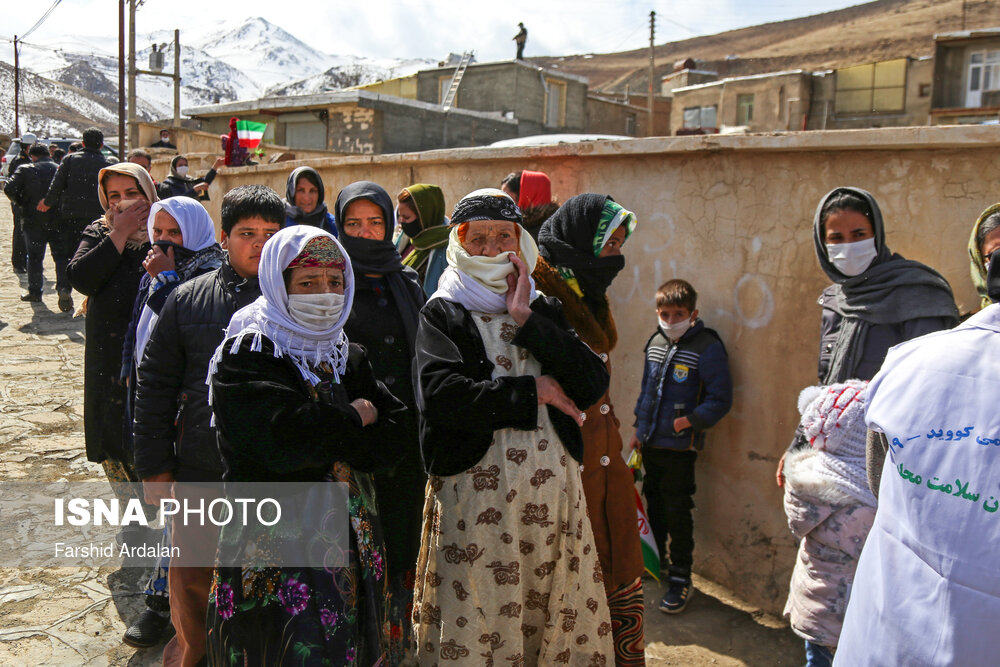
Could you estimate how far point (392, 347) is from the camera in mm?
2781

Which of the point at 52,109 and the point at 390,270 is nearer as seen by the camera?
the point at 390,270

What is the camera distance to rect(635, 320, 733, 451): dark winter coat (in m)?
3.61

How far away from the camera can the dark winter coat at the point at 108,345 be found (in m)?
3.46

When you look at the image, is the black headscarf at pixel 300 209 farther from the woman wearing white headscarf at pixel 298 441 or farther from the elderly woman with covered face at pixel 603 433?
the woman wearing white headscarf at pixel 298 441

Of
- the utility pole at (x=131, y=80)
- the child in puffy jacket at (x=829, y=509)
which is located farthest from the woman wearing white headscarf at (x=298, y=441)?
the utility pole at (x=131, y=80)

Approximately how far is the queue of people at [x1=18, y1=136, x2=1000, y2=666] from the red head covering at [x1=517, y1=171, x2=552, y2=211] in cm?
148

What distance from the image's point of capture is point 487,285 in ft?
7.77

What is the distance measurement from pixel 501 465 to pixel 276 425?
0.68m

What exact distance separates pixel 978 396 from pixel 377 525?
1548 millimetres

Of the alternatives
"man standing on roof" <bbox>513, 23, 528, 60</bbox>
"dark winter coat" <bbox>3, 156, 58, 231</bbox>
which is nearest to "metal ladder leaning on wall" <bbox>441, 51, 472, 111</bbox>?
"man standing on roof" <bbox>513, 23, 528, 60</bbox>

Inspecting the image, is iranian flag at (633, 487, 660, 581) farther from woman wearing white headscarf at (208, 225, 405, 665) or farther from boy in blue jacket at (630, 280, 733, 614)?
woman wearing white headscarf at (208, 225, 405, 665)

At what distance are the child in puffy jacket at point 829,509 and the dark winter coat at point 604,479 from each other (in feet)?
1.79

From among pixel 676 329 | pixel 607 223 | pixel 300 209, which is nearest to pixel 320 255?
pixel 607 223

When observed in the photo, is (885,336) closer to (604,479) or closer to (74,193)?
(604,479)
